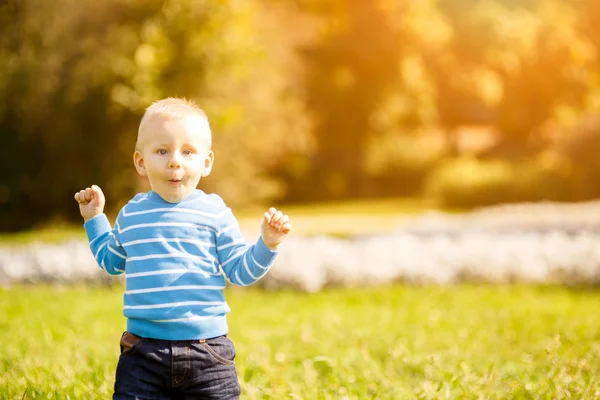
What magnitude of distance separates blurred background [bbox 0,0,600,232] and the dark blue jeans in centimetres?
596

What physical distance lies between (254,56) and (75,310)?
4657 mm

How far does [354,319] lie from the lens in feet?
15.8

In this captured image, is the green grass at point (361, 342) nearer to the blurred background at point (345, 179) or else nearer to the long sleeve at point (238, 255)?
the blurred background at point (345, 179)

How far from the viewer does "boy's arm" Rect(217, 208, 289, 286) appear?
2086mm

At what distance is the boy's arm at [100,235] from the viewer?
2264 mm

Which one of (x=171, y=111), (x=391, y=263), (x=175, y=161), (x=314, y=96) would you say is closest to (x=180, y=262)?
(x=175, y=161)

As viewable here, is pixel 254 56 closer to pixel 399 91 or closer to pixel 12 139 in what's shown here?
pixel 12 139

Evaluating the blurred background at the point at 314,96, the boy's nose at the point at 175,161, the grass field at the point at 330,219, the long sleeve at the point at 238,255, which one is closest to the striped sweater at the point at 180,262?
the long sleeve at the point at 238,255

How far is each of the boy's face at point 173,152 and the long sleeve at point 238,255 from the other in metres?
0.17

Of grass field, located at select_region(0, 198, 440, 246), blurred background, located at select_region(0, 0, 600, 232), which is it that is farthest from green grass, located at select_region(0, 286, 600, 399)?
grass field, located at select_region(0, 198, 440, 246)

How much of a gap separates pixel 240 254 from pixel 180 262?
188 mm

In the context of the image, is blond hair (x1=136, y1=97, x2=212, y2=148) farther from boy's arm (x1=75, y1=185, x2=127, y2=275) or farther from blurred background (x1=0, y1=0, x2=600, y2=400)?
blurred background (x1=0, y1=0, x2=600, y2=400)

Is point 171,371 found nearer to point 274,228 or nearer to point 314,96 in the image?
point 274,228

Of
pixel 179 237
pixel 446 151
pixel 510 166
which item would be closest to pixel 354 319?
pixel 179 237
